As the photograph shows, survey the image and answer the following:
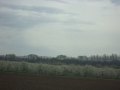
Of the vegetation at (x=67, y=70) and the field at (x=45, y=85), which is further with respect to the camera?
the vegetation at (x=67, y=70)

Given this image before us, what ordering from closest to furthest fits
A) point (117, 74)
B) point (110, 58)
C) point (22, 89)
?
point (22, 89) < point (117, 74) < point (110, 58)

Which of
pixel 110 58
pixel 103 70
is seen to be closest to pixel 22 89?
pixel 103 70

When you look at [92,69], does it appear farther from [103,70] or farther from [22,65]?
[22,65]

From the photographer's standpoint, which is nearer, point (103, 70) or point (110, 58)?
point (103, 70)

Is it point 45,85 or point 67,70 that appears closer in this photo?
point 45,85

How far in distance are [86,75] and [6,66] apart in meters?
27.6

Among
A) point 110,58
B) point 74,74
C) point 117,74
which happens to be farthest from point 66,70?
point 110,58

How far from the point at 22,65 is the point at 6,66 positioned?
556 centimetres

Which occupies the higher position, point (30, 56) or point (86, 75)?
point (30, 56)

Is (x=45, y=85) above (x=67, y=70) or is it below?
below

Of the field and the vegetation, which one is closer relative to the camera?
the field

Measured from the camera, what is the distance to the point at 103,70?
183ft

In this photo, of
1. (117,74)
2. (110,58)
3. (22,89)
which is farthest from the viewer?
(110,58)

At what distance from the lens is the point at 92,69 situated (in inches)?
2195
